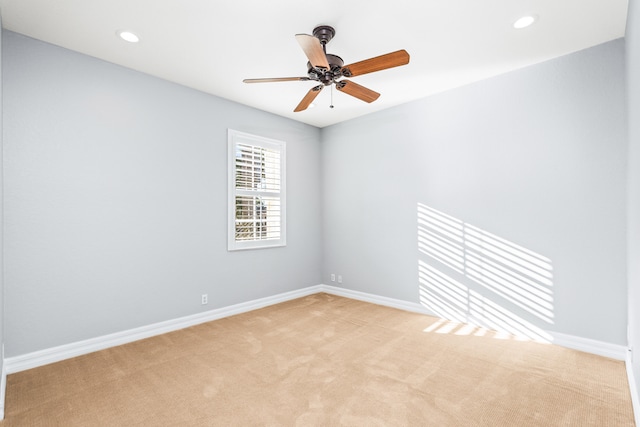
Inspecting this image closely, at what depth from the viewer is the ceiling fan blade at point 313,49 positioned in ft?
6.53

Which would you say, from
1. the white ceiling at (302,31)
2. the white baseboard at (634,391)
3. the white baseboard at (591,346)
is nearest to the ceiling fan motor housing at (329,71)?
the white ceiling at (302,31)

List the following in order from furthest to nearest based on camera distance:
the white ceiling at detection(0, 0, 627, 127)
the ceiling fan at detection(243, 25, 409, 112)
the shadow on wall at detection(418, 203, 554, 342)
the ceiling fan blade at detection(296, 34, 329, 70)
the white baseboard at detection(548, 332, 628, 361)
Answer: the shadow on wall at detection(418, 203, 554, 342) < the white baseboard at detection(548, 332, 628, 361) < the white ceiling at detection(0, 0, 627, 127) < the ceiling fan at detection(243, 25, 409, 112) < the ceiling fan blade at detection(296, 34, 329, 70)

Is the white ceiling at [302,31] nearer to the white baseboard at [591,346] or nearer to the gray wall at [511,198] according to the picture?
the gray wall at [511,198]

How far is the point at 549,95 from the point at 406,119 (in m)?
1.60

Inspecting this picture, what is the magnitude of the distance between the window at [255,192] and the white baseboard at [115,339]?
0.81 meters

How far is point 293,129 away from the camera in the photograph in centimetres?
495

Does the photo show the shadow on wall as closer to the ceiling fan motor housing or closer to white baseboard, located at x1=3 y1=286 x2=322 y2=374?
the ceiling fan motor housing

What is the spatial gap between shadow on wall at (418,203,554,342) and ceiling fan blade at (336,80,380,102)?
1734 mm

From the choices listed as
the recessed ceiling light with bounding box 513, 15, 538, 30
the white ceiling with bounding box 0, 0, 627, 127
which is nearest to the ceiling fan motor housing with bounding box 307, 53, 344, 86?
the white ceiling with bounding box 0, 0, 627, 127

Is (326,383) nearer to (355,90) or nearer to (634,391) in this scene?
(634,391)

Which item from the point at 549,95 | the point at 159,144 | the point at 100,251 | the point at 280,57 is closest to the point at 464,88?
the point at 549,95

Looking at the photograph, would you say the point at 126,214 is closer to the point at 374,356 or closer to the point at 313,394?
the point at 313,394

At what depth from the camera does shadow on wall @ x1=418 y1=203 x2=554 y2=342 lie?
3.17 metres

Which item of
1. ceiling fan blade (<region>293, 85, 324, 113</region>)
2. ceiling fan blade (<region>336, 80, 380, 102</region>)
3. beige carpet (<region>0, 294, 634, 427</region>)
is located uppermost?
ceiling fan blade (<region>336, 80, 380, 102</region>)
